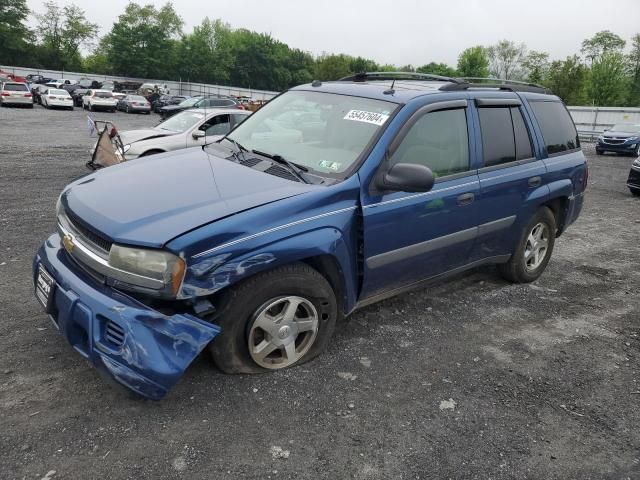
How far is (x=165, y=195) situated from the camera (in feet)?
10.0

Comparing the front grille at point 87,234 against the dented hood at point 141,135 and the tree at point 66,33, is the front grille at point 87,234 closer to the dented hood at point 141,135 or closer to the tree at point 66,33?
the dented hood at point 141,135

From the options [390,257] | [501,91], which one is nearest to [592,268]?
[501,91]

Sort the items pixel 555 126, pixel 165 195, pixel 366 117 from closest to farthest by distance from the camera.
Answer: pixel 165 195
pixel 366 117
pixel 555 126

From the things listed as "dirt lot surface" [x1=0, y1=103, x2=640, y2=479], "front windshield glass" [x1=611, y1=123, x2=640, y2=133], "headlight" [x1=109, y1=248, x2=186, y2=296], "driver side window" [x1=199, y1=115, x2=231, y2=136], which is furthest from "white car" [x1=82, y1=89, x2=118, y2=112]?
"headlight" [x1=109, y1=248, x2=186, y2=296]

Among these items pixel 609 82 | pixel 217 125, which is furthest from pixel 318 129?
pixel 609 82

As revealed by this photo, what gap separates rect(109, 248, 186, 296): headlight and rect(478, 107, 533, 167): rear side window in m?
2.66

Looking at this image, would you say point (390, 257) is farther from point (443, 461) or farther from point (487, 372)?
point (443, 461)

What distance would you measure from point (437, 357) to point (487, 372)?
351 mm

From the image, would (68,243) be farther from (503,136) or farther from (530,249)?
(530,249)

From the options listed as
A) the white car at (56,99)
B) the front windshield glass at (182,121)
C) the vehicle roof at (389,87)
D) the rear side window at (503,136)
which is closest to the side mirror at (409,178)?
the vehicle roof at (389,87)

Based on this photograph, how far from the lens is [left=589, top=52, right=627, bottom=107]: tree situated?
57906 millimetres

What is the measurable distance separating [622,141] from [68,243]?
70.0ft

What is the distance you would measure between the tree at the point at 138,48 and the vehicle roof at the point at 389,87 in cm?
8097

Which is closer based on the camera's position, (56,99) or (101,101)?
(56,99)
